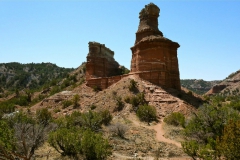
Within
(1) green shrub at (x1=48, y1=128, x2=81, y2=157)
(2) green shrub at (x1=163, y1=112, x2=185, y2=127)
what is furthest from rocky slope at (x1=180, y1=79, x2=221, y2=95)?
(1) green shrub at (x1=48, y1=128, x2=81, y2=157)

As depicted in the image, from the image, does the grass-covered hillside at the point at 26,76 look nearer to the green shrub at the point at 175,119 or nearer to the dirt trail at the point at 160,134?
the dirt trail at the point at 160,134

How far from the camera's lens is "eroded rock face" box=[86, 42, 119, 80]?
43.3 m

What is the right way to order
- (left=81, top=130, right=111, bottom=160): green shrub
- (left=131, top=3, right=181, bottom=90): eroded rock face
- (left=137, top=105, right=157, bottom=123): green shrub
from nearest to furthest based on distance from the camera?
(left=81, top=130, right=111, bottom=160): green shrub, (left=137, top=105, right=157, bottom=123): green shrub, (left=131, top=3, right=181, bottom=90): eroded rock face

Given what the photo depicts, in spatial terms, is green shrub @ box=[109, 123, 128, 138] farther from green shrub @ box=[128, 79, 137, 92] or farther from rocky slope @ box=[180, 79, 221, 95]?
rocky slope @ box=[180, 79, 221, 95]

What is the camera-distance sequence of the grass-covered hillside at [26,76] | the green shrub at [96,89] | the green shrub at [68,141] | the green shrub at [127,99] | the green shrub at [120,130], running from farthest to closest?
the grass-covered hillside at [26,76]
the green shrub at [96,89]
the green shrub at [127,99]
the green shrub at [120,130]
the green shrub at [68,141]

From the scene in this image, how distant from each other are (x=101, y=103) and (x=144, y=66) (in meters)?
8.21

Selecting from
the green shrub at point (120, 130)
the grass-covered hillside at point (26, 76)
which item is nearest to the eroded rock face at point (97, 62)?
the green shrub at point (120, 130)

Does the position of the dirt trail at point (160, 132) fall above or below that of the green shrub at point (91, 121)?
below

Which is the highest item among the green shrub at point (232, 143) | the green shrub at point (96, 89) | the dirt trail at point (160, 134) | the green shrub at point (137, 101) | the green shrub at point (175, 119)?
the green shrub at point (96, 89)

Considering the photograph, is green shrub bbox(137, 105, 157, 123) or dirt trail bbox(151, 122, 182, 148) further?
green shrub bbox(137, 105, 157, 123)

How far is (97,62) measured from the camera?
144 ft

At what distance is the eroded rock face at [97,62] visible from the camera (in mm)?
43281

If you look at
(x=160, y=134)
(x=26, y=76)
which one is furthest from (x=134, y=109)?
(x=26, y=76)

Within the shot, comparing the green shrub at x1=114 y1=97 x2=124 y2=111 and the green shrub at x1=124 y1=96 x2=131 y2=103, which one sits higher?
the green shrub at x1=124 y1=96 x2=131 y2=103
